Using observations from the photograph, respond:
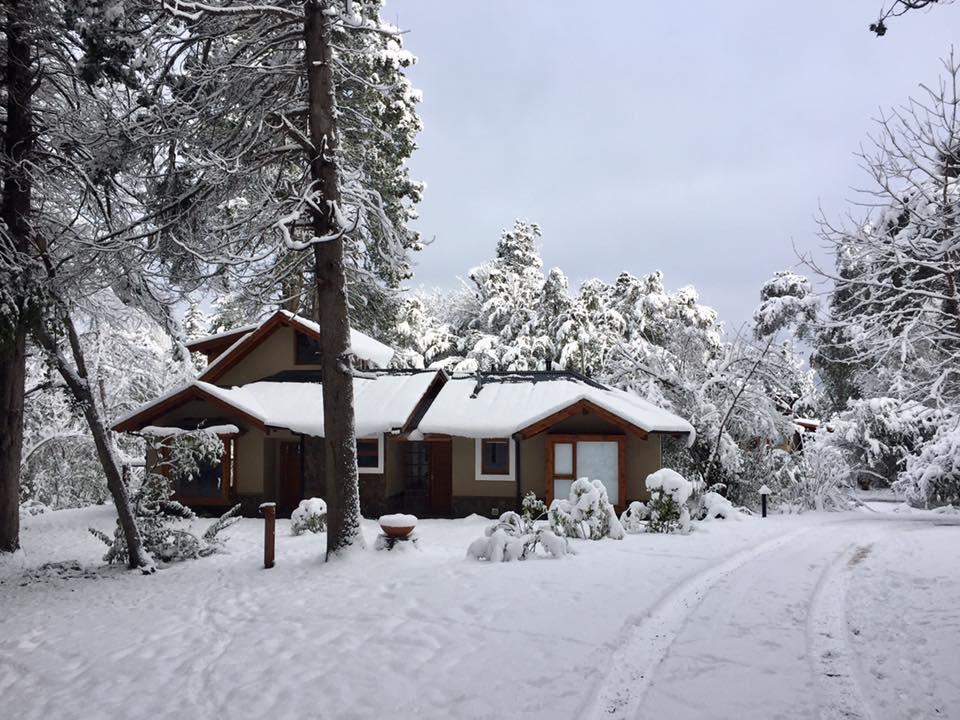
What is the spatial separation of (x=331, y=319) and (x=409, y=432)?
7.14 m

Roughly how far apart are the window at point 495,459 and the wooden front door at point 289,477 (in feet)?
16.5

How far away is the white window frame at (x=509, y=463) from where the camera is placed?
1748 centimetres

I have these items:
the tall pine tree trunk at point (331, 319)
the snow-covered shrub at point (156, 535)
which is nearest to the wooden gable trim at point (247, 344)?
the snow-covered shrub at point (156, 535)

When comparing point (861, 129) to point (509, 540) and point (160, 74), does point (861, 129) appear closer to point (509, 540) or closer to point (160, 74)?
point (509, 540)

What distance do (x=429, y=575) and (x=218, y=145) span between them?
7210 millimetres

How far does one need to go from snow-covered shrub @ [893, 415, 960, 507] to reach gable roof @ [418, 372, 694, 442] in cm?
811

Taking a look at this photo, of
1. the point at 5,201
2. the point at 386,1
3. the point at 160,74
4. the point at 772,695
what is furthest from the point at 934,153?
the point at 386,1

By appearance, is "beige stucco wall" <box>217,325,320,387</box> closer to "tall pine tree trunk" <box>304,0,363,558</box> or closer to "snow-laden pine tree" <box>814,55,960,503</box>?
"tall pine tree trunk" <box>304,0,363,558</box>

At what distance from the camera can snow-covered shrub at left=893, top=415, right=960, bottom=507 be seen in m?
19.3

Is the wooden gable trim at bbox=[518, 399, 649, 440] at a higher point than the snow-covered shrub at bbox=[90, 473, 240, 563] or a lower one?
higher

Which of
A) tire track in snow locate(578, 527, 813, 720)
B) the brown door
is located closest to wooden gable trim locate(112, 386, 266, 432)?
the brown door

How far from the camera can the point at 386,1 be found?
26359mm

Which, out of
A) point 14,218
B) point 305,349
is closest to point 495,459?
point 305,349

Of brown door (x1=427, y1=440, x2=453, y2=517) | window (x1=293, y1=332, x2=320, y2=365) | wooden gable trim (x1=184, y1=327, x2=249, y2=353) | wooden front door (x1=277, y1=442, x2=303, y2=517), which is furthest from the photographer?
wooden gable trim (x1=184, y1=327, x2=249, y2=353)
